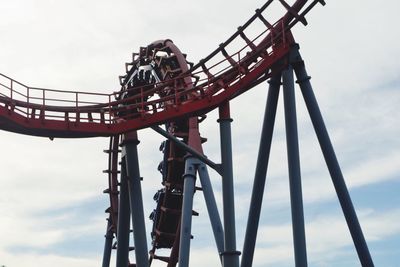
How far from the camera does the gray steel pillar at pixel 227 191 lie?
16.4m

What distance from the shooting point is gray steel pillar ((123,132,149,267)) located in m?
18.2

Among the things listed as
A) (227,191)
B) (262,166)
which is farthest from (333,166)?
(227,191)

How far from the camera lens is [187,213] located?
61.6 feet

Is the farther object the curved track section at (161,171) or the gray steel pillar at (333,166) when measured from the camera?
the curved track section at (161,171)

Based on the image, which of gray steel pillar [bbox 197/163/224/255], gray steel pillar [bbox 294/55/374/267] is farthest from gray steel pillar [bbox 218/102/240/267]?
gray steel pillar [bbox 294/55/374/267]

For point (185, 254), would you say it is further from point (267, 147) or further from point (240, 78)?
point (240, 78)

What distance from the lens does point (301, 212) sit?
15.6 meters

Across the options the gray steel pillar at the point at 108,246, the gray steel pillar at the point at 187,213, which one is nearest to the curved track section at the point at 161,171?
the gray steel pillar at the point at 108,246

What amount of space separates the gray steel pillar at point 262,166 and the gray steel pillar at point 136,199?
2.93 metres

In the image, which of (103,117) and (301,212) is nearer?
(301,212)

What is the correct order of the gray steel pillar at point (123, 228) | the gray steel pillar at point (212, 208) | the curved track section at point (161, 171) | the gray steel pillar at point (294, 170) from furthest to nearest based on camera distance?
the curved track section at point (161, 171) → the gray steel pillar at point (123, 228) → the gray steel pillar at point (212, 208) → the gray steel pillar at point (294, 170)

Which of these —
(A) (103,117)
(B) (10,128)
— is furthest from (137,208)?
(B) (10,128)

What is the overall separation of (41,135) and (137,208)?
3143 mm

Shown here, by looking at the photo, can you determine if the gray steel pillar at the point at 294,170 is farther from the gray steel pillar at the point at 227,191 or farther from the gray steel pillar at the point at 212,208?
the gray steel pillar at the point at 212,208
